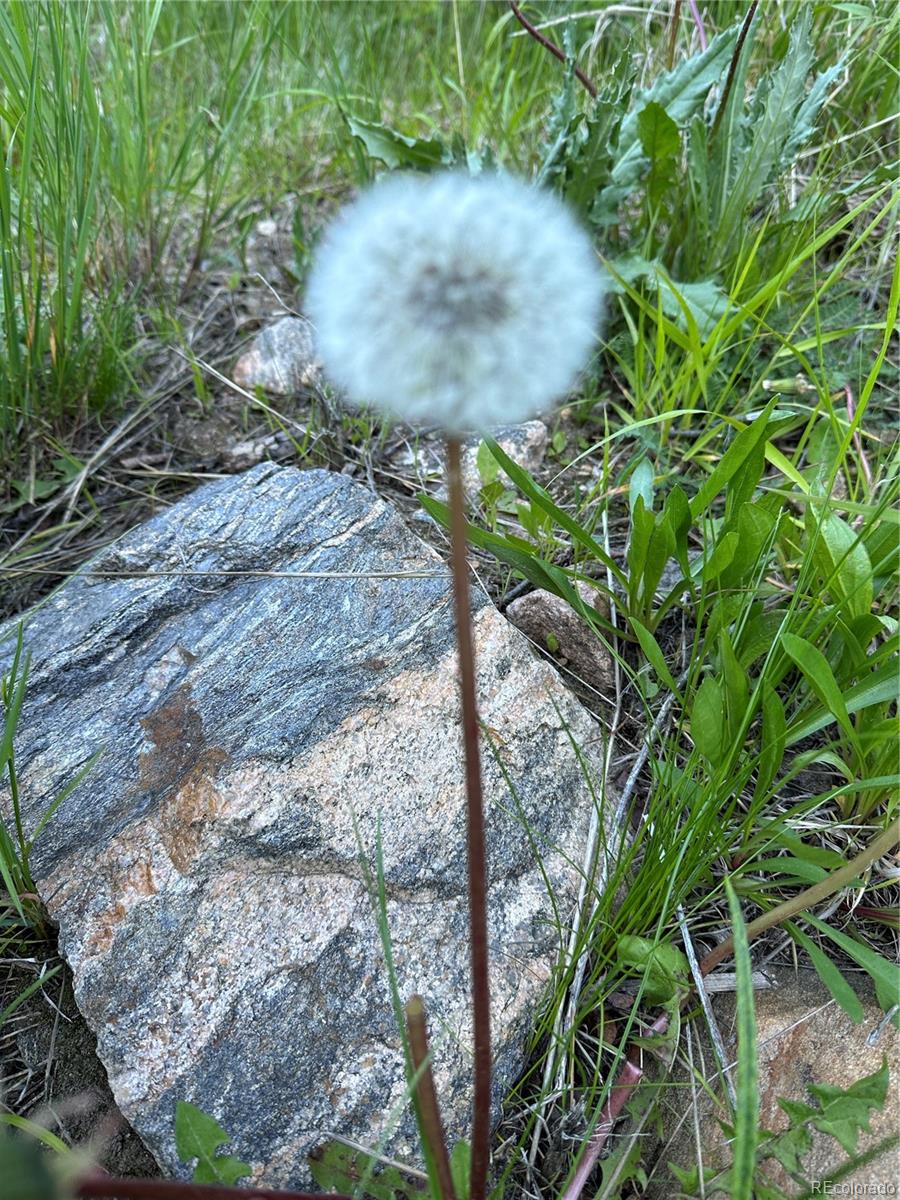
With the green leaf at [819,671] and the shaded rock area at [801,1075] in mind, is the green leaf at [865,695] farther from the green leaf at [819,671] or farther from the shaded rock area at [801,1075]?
the shaded rock area at [801,1075]

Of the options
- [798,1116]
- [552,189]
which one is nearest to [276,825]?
[798,1116]

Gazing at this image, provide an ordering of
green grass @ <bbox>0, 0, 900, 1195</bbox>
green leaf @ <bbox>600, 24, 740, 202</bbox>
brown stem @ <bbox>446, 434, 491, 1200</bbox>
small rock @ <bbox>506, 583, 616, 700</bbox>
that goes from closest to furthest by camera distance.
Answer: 1. brown stem @ <bbox>446, 434, 491, 1200</bbox>
2. green grass @ <bbox>0, 0, 900, 1195</bbox>
3. small rock @ <bbox>506, 583, 616, 700</bbox>
4. green leaf @ <bbox>600, 24, 740, 202</bbox>

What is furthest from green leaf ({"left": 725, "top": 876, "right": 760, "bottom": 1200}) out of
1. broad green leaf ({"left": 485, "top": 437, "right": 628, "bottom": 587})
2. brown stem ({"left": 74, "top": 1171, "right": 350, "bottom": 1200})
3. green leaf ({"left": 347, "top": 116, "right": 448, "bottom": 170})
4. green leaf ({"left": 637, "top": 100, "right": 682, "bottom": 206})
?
green leaf ({"left": 347, "top": 116, "right": 448, "bottom": 170})

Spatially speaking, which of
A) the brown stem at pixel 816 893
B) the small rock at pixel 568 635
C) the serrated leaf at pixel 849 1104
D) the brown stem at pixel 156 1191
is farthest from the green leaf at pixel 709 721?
the brown stem at pixel 156 1191

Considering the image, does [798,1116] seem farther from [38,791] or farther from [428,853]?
[38,791]

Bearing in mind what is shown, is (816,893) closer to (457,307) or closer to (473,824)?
(473,824)

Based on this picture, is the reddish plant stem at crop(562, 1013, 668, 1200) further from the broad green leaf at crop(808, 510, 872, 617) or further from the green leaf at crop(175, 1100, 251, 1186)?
the broad green leaf at crop(808, 510, 872, 617)
